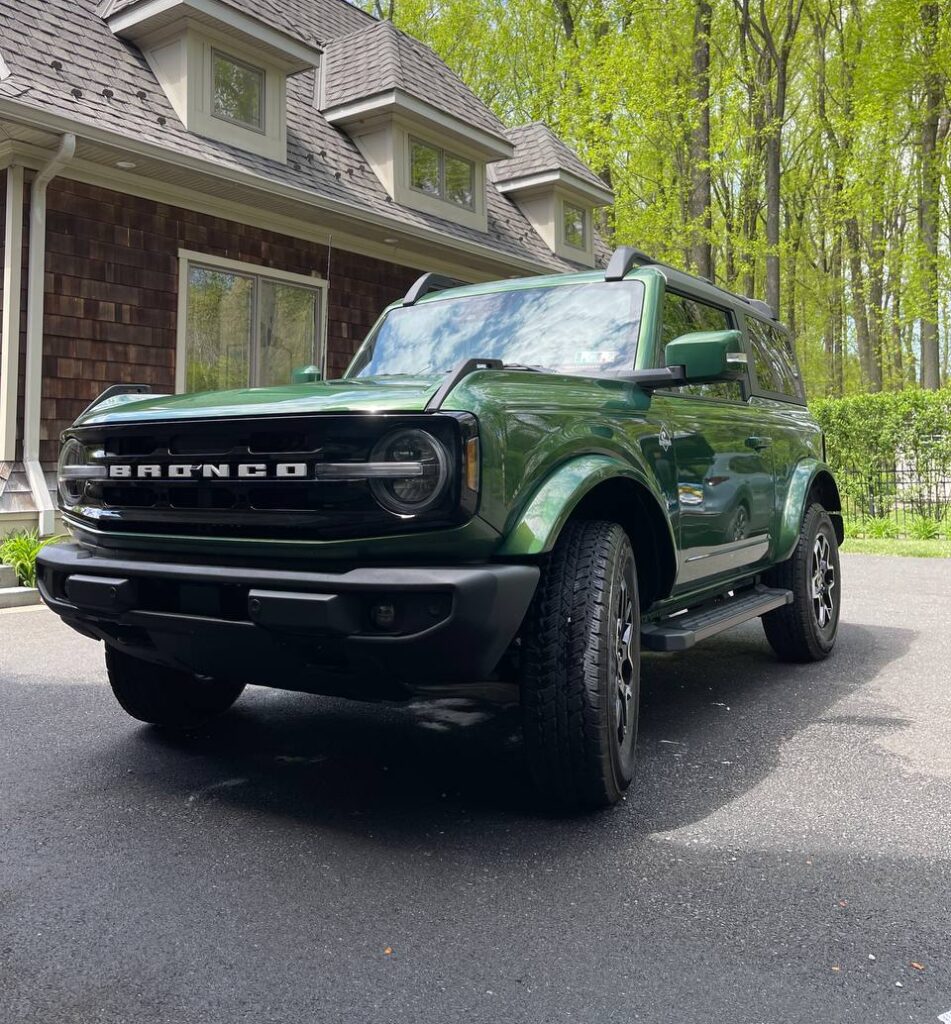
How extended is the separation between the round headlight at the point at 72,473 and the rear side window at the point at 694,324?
7.45 ft

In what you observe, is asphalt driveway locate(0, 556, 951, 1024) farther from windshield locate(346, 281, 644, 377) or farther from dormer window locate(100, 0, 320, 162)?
dormer window locate(100, 0, 320, 162)

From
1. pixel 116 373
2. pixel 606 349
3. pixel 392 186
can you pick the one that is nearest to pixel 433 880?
pixel 606 349

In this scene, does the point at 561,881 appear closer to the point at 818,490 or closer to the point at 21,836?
the point at 21,836

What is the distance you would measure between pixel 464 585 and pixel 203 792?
4.61 feet

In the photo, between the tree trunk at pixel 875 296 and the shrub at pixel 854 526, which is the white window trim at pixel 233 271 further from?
the tree trunk at pixel 875 296

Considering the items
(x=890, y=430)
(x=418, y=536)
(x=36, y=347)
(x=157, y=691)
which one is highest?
(x=36, y=347)

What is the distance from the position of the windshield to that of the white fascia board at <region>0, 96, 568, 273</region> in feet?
17.0

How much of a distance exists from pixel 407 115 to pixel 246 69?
257 centimetres

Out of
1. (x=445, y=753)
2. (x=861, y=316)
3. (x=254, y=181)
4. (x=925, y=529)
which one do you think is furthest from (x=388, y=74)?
(x=861, y=316)

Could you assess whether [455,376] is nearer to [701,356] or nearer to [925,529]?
[701,356]

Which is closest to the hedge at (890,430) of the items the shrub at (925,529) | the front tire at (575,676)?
the shrub at (925,529)

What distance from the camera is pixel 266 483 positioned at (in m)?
2.82

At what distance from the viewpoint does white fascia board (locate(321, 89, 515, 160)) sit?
12.7 meters

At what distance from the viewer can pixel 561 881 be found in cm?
265
